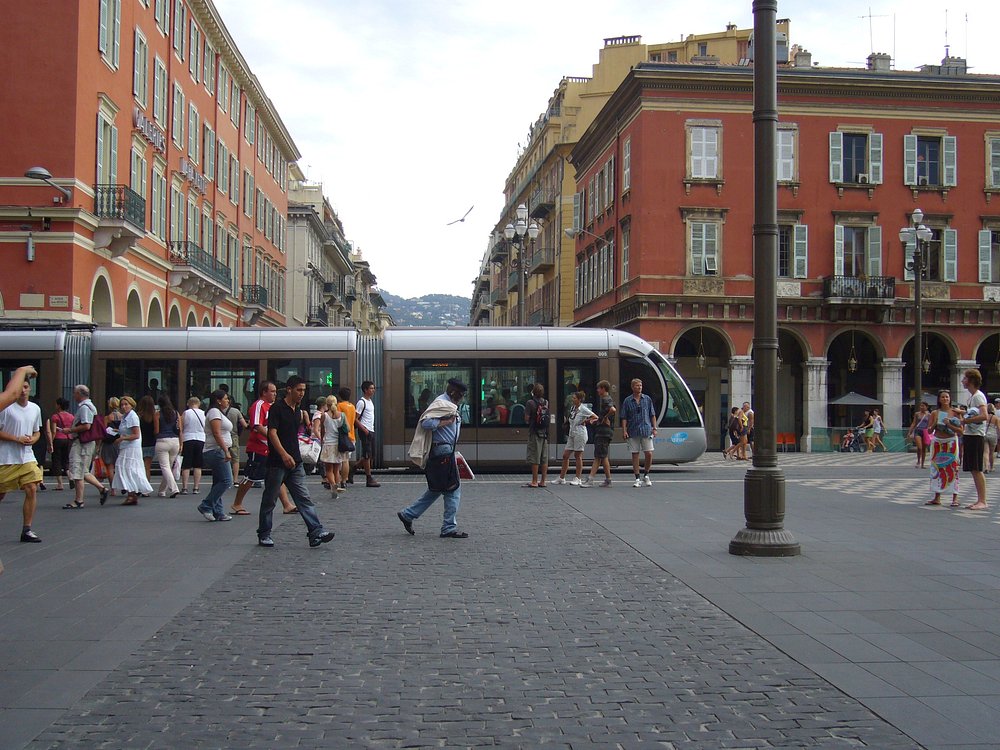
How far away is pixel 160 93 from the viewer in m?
37.3

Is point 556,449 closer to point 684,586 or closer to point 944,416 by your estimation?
point 944,416

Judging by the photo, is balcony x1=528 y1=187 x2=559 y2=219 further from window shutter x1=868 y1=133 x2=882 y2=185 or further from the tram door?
the tram door

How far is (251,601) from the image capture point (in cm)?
834

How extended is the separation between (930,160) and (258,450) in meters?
36.1

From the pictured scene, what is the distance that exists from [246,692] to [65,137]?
25903 mm

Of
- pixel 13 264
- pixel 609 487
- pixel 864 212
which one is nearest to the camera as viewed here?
pixel 609 487

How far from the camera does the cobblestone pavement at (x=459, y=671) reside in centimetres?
499

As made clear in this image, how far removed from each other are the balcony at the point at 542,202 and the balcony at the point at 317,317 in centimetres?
Result: 1707

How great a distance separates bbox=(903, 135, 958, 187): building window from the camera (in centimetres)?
4222

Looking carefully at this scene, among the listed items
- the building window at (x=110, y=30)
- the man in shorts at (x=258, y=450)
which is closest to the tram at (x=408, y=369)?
the man in shorts at (x=258, y=450)

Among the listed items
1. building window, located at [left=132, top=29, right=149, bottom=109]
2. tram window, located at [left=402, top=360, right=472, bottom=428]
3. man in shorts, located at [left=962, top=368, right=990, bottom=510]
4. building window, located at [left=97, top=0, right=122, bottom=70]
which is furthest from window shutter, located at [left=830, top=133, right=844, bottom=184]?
man in shorts, located at [left=962, top=368, right=990, bottom=510]

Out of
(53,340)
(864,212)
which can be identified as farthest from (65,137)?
(864,212)

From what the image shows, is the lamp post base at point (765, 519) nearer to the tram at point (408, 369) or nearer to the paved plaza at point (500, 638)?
the paved plaza at point (500, 638)

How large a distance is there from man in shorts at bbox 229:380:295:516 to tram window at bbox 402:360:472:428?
8579mm
